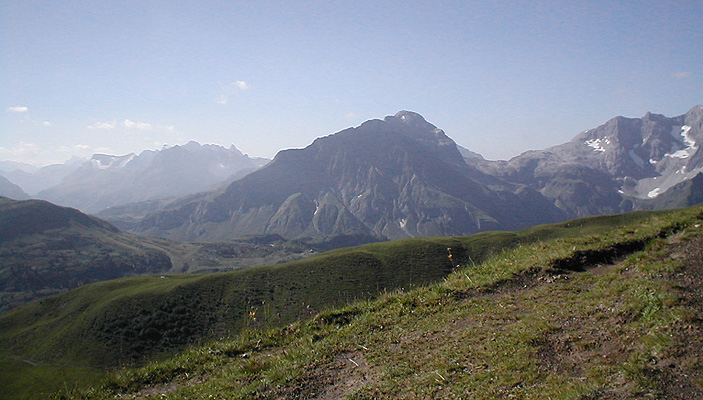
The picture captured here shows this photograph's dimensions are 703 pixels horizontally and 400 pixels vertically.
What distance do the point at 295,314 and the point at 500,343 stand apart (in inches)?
3061

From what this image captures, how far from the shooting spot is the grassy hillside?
1040 centimetres

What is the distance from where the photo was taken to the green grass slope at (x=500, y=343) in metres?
7.22

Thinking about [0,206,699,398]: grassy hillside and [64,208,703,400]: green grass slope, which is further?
[0,206,699,398]: grassy hillside

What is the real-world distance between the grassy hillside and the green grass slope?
72 mm

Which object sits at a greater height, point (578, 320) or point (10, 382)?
point (578, 320)

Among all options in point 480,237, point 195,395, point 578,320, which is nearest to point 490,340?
point 578,320

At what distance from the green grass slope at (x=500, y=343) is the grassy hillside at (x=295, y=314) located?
2.8 inches

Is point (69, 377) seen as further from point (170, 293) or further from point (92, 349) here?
point (170, 293)

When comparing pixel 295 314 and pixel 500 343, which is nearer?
pixel 500 343

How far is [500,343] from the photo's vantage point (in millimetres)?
9258

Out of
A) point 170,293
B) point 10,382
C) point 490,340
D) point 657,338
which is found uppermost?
point 657,338

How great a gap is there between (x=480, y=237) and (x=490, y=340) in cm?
12584

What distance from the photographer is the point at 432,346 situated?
9.97m

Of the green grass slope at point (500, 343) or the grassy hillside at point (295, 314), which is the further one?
the grassy hillside at point (295, 314)
